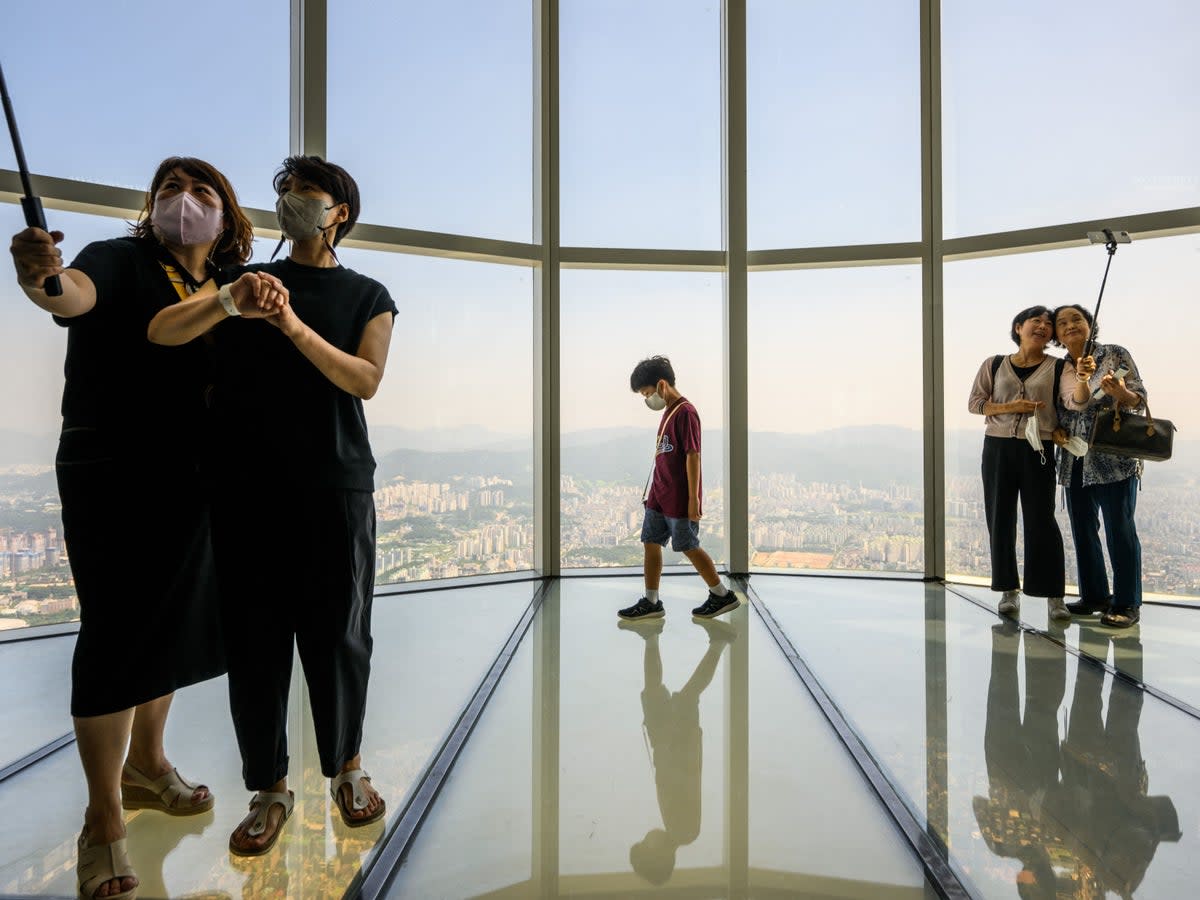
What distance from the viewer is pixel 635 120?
441 cm

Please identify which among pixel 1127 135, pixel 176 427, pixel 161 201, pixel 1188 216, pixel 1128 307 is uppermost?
pixel 1127 135

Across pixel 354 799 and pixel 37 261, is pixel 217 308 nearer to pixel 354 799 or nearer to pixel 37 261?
pixel 37 261

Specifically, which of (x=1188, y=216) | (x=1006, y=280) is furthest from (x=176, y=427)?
(x=1188, y=216)

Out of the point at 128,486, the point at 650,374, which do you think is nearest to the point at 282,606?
the point at 128,486

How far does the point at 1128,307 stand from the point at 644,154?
2805 millimetres

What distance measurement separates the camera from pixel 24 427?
7.22 ft

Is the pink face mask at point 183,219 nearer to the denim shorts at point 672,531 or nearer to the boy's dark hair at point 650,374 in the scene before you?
the boy's dark hair at point 650,374

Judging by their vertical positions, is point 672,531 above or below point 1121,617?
above

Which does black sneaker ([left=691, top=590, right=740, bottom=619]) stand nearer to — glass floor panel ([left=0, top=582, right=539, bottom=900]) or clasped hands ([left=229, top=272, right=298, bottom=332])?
glass floor panel ([left=0, top=582, right=539, bottom=900])

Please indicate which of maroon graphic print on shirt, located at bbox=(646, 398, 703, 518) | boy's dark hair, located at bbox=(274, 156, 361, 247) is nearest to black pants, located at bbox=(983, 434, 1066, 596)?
maroon graphic print on shirt, located at bbox=(646, 398, 703, 518)

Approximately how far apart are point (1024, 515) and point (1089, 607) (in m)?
0.55

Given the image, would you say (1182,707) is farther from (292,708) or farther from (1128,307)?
(292,708)

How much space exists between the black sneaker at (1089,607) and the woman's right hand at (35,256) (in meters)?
4.15

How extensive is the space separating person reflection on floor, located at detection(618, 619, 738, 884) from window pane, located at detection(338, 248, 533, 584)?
1.59 metres
